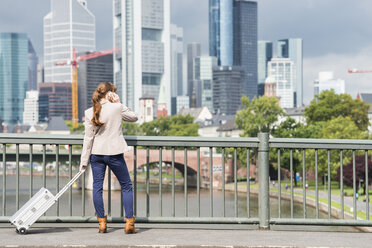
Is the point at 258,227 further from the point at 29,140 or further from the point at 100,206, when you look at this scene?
the point at 29,140

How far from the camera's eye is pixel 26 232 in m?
8.20

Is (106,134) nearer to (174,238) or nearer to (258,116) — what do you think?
(174,238)

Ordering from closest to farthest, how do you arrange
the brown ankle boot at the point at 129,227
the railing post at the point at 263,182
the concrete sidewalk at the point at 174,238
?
the concrete sidewalk at the point at 174,238 → the brown ankle boot at the point at 129,227 → the railing post at the point at 263,182

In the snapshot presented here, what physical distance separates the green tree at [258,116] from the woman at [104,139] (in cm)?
6720

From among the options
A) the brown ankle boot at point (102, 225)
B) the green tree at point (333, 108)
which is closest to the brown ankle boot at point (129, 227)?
the brown ankle boot at point (102, 225)

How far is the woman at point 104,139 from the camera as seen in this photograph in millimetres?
8312

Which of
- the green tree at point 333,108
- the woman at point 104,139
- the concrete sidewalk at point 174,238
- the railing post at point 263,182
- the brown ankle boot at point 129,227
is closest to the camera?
the concrete sidewalk at point 174,238

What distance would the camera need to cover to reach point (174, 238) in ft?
26.0

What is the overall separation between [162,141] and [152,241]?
1838 mm

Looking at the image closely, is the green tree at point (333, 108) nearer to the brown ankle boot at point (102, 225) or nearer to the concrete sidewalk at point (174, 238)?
the concrete sidewalk at point (174, 238)

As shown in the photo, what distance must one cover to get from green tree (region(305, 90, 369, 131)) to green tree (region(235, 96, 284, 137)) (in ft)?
29.0

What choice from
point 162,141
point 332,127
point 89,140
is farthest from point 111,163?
point 332,127

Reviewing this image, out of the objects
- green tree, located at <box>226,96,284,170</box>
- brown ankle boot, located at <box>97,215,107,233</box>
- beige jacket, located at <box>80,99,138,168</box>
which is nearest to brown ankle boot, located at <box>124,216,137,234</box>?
brown ankle boot, located at <box>97,215,107,233</box>

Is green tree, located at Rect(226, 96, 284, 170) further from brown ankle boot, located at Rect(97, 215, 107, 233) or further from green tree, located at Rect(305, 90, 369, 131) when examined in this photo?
brown ankle boot, located at Rect(97, 215, 107, 233)
